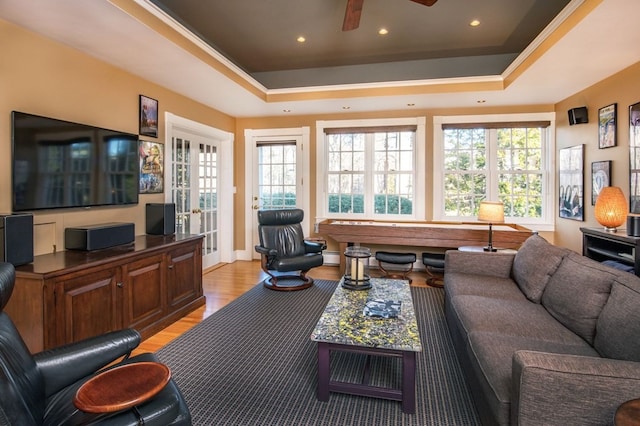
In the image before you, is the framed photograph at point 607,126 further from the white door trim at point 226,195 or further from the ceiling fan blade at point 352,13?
the white door trim at point 226,195

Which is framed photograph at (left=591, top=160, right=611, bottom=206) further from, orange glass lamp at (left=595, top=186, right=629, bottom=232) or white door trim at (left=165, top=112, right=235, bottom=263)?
white door trim at (left=165, top=112, right=235, bottom=263)

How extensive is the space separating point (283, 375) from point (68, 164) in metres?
2.38

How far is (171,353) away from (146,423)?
1533 mm

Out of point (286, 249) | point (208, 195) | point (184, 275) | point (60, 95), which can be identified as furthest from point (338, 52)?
point (184, 275)

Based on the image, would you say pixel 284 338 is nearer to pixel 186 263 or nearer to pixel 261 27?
pixel 186 263

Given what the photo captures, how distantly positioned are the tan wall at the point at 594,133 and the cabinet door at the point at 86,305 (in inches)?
185

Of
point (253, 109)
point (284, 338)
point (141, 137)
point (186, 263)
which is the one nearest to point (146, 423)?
point (284, 338)

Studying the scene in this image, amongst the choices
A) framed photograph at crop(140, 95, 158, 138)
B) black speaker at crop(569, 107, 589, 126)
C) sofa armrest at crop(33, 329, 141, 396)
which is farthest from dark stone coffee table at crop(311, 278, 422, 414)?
black speaker at crop(569, 107, 589, 126)

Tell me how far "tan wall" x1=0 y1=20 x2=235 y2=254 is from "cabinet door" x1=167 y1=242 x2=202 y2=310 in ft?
2.26

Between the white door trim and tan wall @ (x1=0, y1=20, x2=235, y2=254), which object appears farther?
the white door trim

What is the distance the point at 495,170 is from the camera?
5.09 meters

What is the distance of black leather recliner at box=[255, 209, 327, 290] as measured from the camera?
14.0 ft

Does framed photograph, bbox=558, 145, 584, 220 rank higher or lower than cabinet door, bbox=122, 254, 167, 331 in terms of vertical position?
higher

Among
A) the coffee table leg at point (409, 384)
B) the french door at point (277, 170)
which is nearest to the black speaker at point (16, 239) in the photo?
the coffee table leg at point (409, 384)
